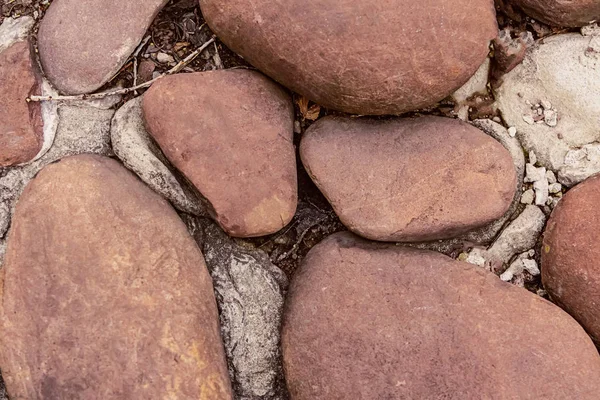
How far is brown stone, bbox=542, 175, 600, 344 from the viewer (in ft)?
5.39

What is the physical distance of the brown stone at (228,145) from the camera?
162cm

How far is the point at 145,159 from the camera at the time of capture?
1.69 m

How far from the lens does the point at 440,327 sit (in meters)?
1.59

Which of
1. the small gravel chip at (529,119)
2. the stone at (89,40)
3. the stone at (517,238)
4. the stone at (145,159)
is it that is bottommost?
the stone at (517,238)

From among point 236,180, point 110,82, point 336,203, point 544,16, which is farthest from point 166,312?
point 544,16

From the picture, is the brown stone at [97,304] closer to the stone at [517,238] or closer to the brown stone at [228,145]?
the brown stone at [228,145]

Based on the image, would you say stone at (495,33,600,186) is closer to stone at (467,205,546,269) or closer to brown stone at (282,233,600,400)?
stone at (467,205,546,269)

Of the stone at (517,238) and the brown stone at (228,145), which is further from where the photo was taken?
the stone at (517,238)

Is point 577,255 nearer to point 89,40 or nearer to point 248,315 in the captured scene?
point 248,315

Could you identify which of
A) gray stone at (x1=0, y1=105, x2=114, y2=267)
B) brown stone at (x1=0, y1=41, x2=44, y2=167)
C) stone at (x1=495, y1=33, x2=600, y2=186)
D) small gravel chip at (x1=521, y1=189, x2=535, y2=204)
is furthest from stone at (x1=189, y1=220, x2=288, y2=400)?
stone at (x1=495, y1=33, x2=600, y2=186)

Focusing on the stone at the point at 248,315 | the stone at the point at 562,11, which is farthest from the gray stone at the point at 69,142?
the stone at the point at 562,11

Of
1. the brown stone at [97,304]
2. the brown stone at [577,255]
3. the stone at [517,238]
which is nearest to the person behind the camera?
the brown stone at [97,304]

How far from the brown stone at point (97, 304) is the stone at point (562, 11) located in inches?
46.6

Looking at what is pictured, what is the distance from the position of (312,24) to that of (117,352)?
921 mm
